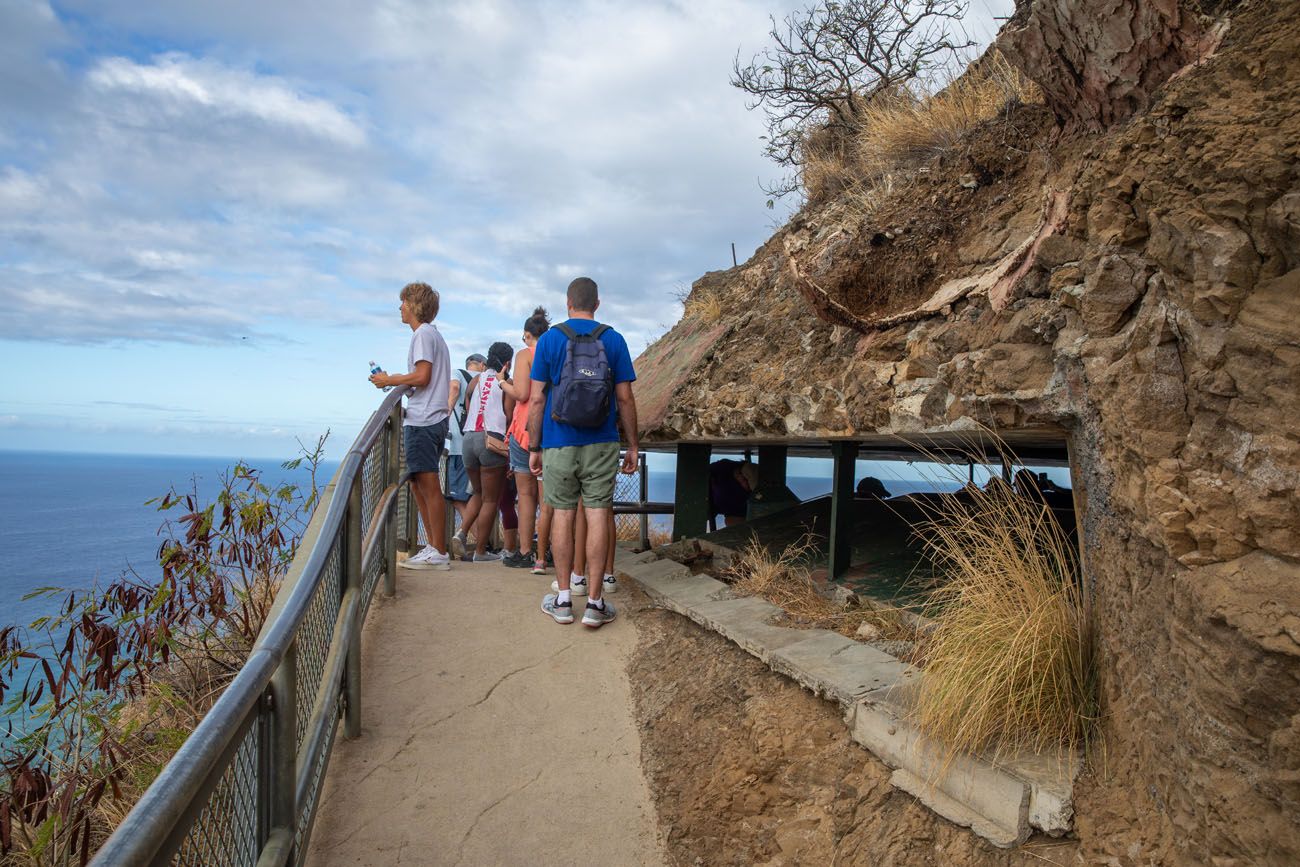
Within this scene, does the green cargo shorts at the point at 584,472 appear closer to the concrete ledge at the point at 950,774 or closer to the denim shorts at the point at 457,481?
the concrete ledge at the point at 950,774

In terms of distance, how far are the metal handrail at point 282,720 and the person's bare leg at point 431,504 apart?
1.11 m

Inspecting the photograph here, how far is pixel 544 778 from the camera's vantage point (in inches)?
160

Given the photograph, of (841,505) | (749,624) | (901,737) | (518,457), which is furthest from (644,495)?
(901,737)

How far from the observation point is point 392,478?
19.8ft

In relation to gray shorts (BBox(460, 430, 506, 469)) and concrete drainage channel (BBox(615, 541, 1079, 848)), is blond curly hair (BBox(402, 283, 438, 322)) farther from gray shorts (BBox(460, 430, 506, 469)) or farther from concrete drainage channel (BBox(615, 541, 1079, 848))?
concrete drainage channel (BBox(615, 541, 1079, 848))

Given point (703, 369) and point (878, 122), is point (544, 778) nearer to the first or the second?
point (703, 369)

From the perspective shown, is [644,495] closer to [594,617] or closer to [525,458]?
[525,458]

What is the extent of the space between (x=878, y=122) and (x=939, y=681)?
507cm

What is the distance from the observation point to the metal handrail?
146cm

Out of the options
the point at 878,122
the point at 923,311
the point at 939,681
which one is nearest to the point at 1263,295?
the point at 939,681

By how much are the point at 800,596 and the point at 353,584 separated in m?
2.63

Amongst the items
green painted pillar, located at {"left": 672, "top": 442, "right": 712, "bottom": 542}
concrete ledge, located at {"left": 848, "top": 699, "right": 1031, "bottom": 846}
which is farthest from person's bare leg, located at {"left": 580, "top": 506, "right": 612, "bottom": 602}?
green painted pillar, located at {"left": 672, "top": 442, "right": 712, "bottom": 542}

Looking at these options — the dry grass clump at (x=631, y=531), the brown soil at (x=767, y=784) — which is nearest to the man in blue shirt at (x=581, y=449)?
the brown soil at (x=767, y=784)

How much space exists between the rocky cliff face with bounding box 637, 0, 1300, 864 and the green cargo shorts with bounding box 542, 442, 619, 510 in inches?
71.3
